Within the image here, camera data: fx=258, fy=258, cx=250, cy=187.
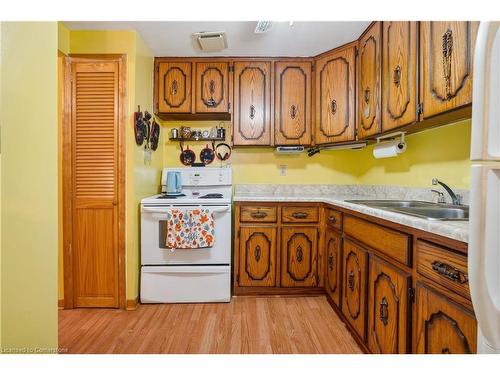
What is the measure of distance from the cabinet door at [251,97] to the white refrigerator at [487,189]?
2020 millimetres

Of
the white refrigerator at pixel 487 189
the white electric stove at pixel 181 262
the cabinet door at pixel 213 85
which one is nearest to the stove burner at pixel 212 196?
the white electric stove at pixel 181 262

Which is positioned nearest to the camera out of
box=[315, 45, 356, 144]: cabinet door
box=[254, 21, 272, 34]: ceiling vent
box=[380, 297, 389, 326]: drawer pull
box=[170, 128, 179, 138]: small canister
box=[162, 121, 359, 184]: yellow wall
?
box=[380, 297, 389, 326]: drawer pull

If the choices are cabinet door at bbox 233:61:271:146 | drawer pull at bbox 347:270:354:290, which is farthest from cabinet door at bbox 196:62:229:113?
drawer pull at bbox 347:270:354:290

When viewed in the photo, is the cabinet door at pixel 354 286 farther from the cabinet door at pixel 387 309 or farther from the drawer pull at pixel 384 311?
the drawer pull at pixel 384 311

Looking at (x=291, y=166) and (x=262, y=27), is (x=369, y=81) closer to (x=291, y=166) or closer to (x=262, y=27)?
(x=262, y=27)

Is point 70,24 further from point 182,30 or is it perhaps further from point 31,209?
point 31,209

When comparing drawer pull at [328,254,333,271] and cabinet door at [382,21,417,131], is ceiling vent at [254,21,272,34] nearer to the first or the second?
cabinet door at [382,21,417,131]

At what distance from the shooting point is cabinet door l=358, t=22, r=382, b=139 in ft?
6.19

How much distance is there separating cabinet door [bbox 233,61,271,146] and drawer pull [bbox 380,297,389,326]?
1.79 meters

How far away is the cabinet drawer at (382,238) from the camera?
44.4 inches

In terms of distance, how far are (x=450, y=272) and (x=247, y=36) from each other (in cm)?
214
